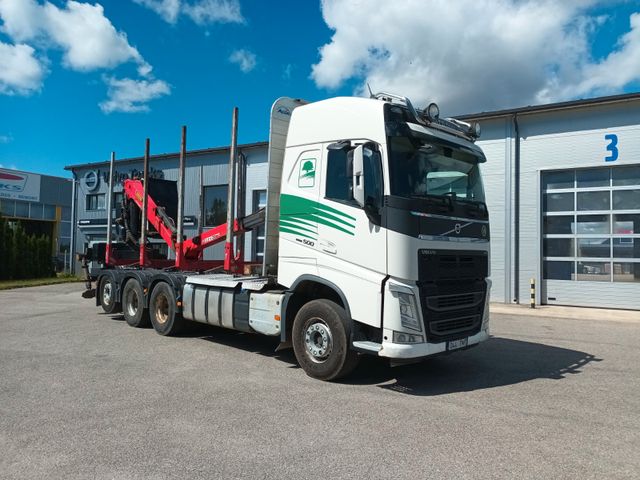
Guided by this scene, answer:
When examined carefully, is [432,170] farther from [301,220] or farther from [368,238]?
[301,220]

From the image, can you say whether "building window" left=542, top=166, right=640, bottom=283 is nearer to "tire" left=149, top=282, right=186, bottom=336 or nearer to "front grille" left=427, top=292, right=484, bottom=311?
"front grille" left=427, top=292, right=484, bottom=311

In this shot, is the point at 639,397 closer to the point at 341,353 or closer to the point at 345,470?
the point at 341,353

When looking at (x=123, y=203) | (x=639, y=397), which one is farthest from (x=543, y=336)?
(x=123, y=203)

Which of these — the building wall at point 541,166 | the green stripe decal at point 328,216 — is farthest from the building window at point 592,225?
the green stripe decal at point 328,216

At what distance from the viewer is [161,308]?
32.6 ft

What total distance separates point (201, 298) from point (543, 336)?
23.0 feet

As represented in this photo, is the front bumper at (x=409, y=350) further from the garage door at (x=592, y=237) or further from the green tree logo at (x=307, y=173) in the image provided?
the garage door at (x=592, y=237)

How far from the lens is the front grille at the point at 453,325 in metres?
6.11

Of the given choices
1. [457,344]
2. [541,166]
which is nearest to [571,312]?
[541,166]

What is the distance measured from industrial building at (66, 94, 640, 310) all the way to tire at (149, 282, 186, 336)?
5.31 metres

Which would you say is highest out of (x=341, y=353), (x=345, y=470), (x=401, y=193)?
(x=401, y=193)

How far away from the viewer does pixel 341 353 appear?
6.21 m

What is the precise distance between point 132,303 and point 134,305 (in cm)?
7

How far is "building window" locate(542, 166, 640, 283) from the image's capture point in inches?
599
